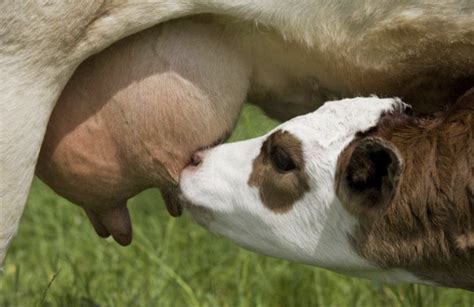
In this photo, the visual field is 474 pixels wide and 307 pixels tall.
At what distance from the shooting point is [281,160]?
5.40 metres

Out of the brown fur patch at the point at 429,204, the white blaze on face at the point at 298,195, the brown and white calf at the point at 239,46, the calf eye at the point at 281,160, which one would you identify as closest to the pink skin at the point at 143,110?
the brown and white calf at the point at 239,46

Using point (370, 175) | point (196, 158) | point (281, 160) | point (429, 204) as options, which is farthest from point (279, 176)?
point (429, 204)

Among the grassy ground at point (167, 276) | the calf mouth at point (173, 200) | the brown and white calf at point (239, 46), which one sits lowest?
the grassy ground at point (167, 276)

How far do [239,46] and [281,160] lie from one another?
430mm

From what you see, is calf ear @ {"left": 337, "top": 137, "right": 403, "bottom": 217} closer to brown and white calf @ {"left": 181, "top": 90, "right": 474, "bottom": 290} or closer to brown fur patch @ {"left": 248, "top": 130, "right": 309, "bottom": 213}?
brown and white calf @ {"left": 181, "top": 90, "right": 474, "bottom": 290}

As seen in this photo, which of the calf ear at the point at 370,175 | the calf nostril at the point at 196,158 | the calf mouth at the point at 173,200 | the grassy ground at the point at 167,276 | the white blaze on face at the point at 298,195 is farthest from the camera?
the grassy ground at the point at 167,276

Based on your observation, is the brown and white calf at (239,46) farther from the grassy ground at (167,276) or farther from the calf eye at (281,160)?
the grassy ground at (167,276)

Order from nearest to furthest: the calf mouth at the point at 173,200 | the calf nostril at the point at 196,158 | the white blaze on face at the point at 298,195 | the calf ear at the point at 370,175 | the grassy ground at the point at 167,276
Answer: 1. the calf ear at the point at 370,175
2. the white blaze on face at the point at 298,195
3. the calf nostril at the point at 196,158
4. the calf mouth at the point at 173,200
5. the grassy ground at the point at 167,276

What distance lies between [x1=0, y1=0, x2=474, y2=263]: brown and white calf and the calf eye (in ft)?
0.94

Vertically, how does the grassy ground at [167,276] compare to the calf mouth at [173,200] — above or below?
below

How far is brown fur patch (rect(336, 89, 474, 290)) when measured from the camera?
5.05 metres

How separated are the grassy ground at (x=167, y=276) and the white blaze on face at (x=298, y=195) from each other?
0.72 meters

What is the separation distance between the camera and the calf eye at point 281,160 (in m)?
5.38

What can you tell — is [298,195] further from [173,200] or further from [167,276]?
[167,276]
